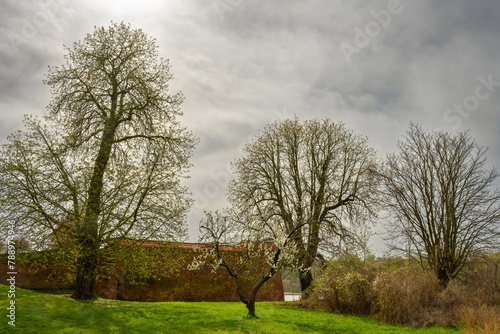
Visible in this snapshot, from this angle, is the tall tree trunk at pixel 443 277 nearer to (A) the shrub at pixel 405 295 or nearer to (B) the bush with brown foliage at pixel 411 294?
(B) the bush with brown foliage at pixel 411 294

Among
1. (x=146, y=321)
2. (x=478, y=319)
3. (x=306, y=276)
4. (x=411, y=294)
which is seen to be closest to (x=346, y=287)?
(x=411, y=294)

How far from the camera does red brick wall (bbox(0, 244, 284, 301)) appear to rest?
2097cm

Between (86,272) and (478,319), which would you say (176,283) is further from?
(478,319)

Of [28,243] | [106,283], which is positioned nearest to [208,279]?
[106,283]

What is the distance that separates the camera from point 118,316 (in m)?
12.9

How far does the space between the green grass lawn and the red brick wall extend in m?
6.87

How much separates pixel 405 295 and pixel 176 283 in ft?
54.4

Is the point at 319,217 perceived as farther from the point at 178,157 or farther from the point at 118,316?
the point at 118,316

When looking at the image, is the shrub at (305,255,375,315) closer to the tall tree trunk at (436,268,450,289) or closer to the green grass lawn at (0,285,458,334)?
the green grass lawn at (0,285,458,334)

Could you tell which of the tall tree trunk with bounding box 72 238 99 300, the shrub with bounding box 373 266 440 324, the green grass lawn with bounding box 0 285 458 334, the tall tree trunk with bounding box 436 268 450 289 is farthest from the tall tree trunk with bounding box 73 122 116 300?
the tall tree trunk with bounding box 436 268 450 289

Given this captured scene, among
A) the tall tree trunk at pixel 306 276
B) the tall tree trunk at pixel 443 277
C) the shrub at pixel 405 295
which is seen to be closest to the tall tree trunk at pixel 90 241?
the tall tree trunk at pixel 306 276

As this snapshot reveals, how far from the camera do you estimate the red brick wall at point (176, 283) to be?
21.0m

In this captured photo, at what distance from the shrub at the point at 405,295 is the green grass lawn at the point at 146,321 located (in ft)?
4.09

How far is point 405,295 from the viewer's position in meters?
16.8
